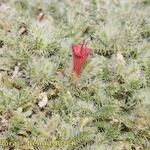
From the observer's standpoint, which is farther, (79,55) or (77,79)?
(77,79)

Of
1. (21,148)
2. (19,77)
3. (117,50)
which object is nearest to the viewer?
(21,148)

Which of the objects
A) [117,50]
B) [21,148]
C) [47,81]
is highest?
[117,50]

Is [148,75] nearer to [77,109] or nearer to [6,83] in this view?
[77,109]

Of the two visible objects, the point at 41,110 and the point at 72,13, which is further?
the point at 72,13

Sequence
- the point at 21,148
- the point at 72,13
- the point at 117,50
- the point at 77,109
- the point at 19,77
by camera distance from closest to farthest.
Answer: the point at 21,148, the point at 77,109, the point at 19,77, the point at 117,50, the point at 72,13

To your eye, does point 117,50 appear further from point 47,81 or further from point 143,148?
point 143,148

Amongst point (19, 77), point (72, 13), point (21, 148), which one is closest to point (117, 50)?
point (72, 13)

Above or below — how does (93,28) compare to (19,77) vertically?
above

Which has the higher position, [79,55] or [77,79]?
[79,55]
